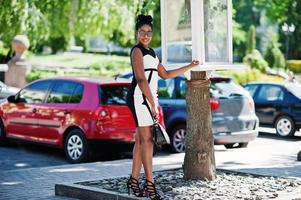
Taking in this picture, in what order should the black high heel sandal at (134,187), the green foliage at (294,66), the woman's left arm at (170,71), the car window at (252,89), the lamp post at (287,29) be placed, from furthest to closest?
the green foliage at (294,66), the lamp post at (287,29), the car window at (252,89), the woman's left arm at (170,71), the black high heel sandal at (134,187)

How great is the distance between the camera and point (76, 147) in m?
12.3

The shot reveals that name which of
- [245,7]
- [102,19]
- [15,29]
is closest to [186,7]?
[15,29]

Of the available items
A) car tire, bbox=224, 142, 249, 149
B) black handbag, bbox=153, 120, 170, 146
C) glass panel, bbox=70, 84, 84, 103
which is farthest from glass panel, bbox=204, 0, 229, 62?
car tire, bbox=224, 142, 249, 149

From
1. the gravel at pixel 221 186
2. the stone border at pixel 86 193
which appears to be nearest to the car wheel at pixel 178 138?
the gravel at pixel 221 186

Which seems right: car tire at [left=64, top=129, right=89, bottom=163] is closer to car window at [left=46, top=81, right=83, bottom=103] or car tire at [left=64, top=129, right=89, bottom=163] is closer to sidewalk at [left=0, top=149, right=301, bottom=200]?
car window at [left=46, top=81, right=83, bottom=103]

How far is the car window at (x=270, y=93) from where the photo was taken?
59.0ft

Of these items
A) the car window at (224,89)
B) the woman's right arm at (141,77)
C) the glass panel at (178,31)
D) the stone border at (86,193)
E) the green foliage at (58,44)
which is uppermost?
the green foliage at (58,44)

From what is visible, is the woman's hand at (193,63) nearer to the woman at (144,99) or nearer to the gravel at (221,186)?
the woman at (144,99)

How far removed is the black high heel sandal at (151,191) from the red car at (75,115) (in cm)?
426

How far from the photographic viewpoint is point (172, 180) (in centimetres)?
887

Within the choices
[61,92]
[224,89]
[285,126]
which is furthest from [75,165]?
[285,126]

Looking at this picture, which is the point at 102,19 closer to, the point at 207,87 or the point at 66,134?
the point at 66,134

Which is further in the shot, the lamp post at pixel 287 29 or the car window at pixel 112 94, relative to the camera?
the lamp post at pixel 287 29

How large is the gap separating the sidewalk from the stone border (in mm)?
116
